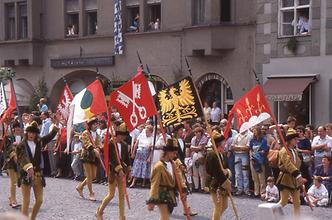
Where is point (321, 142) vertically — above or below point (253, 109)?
below

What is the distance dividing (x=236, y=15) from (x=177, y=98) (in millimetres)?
14106

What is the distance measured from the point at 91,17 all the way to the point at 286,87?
1065cm

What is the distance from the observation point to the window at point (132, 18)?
2884 cm

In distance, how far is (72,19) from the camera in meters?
31.4

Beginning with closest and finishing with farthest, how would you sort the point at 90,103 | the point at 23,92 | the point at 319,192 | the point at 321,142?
the point at 90,103 < the point at 319,192 < the point at 321,142 < the point at 23,92

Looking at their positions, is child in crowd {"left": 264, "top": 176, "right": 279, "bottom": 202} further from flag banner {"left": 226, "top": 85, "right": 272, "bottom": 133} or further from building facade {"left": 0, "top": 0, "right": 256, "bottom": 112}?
building facade {"left": 0, "top": 0, "right": 256, "bottom": 112}

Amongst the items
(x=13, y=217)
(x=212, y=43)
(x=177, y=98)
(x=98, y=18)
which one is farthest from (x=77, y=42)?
(x=13, y=217)

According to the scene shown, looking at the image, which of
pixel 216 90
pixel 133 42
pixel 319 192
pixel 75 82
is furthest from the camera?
pixel 75 82

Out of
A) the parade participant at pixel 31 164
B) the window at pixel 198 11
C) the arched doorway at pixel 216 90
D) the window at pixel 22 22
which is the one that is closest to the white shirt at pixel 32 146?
the parade participant at pixel 31 164

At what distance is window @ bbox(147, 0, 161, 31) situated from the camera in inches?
1106

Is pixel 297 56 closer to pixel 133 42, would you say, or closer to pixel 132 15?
pixel 133 42

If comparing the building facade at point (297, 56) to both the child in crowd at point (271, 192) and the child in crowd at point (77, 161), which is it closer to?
the child in crowd at point (77, 161)

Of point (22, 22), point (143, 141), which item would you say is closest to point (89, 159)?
point (143, 141)

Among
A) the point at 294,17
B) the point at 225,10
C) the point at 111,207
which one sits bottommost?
the point at 111,207
